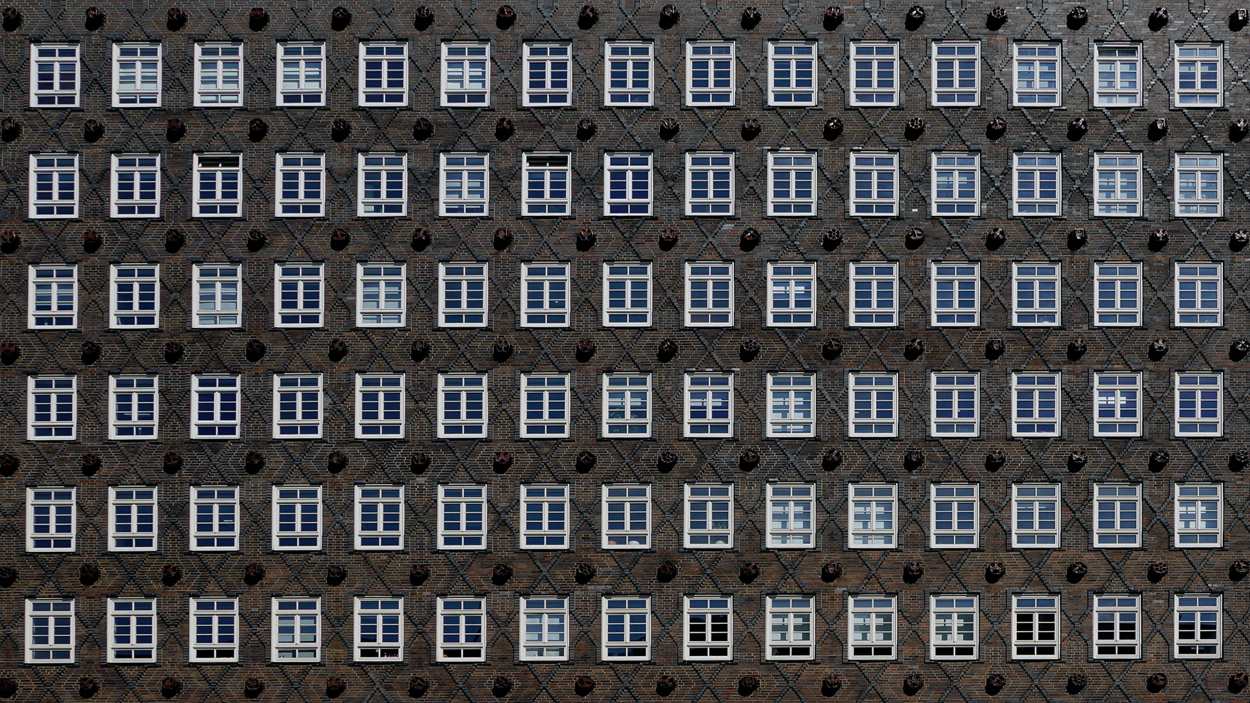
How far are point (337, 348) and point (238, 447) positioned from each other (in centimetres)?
394

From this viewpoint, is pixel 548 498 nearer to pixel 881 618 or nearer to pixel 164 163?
pixel 881 618

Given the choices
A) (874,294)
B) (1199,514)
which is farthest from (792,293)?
(1199,514)

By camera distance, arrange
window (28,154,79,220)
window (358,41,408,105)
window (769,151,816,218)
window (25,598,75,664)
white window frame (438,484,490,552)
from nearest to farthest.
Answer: window (25,598,75,664) < white window frame (438,484,490,552) < window (28,154,79,220) < window (769,151,816,218) < window (358,41,408,105)

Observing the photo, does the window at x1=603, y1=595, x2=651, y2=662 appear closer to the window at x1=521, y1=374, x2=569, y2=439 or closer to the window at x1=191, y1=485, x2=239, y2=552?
the window at x1=521, y1=374, x2=569, y2=439

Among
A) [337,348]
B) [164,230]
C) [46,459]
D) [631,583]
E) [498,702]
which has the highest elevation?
[164,230]

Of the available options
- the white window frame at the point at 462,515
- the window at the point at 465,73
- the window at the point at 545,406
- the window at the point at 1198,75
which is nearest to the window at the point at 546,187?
the window at the point at 465,73

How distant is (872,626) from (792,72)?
15967 millimetres

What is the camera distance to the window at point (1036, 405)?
4534 centimetres

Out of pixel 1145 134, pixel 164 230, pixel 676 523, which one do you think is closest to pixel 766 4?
pixel 1145 134

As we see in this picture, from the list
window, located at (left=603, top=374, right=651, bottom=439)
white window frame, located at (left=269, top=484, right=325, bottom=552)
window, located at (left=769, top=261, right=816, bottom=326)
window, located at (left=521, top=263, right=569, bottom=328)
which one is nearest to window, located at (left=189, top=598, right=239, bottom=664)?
white window frame, located at (left=269, top=484, right=325, bottom=552)

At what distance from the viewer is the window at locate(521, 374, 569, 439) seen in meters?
45.1

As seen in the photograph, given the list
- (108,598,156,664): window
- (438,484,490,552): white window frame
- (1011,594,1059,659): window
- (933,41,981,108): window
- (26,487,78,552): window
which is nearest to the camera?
(108,598,156,664): window

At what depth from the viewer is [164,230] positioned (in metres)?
45.4

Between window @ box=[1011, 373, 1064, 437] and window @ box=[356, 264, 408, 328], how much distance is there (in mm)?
17571
